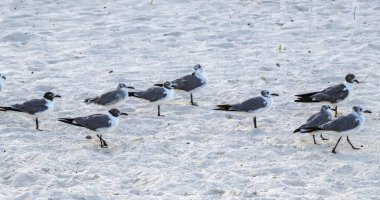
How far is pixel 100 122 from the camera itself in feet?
36.9

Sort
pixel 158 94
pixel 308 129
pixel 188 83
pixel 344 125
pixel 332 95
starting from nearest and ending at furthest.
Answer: pixel 344 125 < pixel 308 129 < pixel 332 95 < pixel 158 94 < pixel 188 83

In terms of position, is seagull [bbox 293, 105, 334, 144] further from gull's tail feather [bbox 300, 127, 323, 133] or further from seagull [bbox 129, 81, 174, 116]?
seagull [bbox 129, 81, 174, 116]

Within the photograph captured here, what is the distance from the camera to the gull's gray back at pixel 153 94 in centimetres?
1267

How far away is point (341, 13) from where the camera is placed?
18469 mm

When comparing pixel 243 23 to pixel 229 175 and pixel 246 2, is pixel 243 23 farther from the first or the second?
pixel 229 175

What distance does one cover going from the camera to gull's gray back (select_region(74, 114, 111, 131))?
11.2m

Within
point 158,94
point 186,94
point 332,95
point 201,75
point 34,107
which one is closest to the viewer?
point 34,107

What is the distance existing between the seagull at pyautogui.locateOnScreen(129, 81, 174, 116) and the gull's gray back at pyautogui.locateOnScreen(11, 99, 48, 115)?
163 cm

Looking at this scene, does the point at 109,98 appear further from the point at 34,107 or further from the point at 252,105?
the point at 252,105

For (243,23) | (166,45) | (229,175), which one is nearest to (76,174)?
(229,175)

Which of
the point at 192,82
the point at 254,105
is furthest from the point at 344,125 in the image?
the point at 192,82

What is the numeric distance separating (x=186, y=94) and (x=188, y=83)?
0.77 meters

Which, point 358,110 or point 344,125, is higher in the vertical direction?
point 358,110

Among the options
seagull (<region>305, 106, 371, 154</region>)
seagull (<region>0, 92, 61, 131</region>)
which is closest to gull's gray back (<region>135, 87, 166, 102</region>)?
seagull (<region>0, 92, 61, 131</region>)
